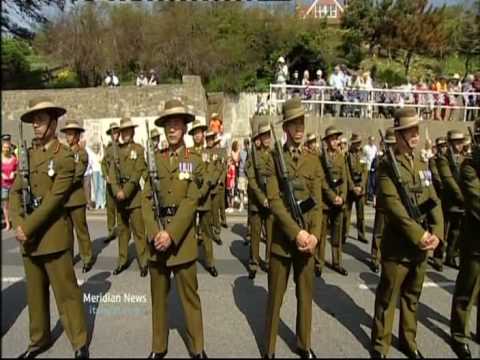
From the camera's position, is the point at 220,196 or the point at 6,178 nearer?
the point at 6,178

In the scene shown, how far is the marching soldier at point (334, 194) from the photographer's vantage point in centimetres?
709

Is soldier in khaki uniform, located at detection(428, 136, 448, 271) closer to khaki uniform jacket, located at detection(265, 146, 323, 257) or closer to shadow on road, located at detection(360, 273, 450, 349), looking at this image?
shadow on road, located at detection(360, 273, 450, 349)

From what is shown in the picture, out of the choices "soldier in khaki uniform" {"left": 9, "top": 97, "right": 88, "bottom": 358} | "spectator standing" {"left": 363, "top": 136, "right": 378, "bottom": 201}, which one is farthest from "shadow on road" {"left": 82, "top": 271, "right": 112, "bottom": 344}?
"spectator standing" {"left": 363, "top": 136, "right": 378, "bottom": 201}

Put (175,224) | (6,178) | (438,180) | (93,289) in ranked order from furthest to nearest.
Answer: (438,180) → (93,289) → (175,224) → (6,178)

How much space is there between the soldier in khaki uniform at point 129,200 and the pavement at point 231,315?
232 millimetres

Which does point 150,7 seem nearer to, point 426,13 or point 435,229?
point 426,13

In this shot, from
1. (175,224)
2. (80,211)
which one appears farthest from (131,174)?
(175,224)

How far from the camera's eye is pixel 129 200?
6.94 m

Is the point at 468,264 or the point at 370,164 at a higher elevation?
the point at 468,264

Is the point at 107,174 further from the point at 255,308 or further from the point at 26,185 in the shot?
the point at 26,185

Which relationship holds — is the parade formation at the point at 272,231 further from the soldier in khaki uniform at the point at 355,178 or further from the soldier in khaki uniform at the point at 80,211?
the soldier in khaki uniform at the point at 355,178

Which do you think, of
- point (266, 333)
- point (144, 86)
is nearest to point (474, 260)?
point (266, 333)

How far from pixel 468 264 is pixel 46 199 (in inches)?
139

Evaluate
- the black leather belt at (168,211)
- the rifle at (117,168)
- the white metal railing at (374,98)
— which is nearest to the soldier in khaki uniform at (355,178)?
the rifle at (117,168)
